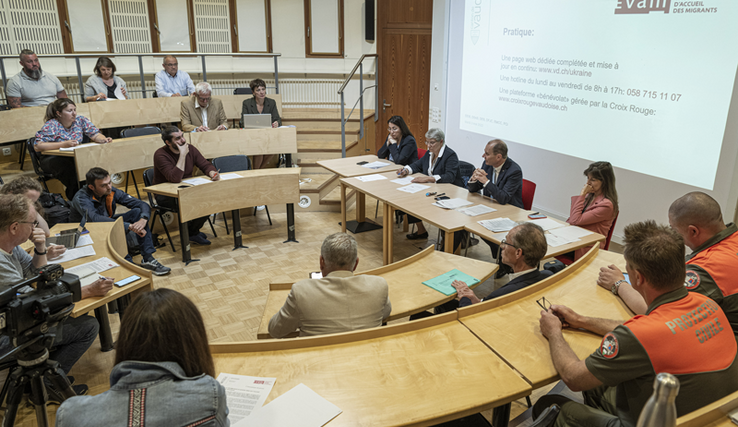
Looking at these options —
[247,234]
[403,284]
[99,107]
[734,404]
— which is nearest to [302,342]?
[403,284]

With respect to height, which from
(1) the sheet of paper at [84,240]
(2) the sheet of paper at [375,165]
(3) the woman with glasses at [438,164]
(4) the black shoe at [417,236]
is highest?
(3) the woman with glasses at [438,164]

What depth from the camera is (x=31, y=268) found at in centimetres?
279

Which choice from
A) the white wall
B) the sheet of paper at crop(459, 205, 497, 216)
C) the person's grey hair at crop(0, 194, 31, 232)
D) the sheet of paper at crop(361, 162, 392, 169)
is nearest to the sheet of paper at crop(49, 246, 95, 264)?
the person's grey hair at crop(0, 194, 31, 232)

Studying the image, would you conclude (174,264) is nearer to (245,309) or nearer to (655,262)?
(245,309)

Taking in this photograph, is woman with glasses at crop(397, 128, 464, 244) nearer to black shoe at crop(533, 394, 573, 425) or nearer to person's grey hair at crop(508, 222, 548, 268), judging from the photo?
person's grey hair at crop(508, 222, 548, 268)

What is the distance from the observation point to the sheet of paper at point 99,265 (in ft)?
9.71

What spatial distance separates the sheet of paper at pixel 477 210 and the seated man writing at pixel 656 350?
6.80 feet

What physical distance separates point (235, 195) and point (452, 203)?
2.24m

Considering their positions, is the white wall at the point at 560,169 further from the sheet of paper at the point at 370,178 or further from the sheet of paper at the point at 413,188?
the sheet of paper at the point at 370,178

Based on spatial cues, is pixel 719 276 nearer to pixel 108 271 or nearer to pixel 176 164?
pixel 108 271

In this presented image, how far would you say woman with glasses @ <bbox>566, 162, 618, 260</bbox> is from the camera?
11.6 feet

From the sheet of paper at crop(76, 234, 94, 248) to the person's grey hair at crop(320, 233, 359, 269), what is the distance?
2009mm

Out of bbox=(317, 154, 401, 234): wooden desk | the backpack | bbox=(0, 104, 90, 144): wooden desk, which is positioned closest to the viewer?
the backpack

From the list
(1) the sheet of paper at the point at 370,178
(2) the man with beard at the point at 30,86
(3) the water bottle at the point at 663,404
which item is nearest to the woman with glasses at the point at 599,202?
(1) the sheet of paper at the point at 370,178
